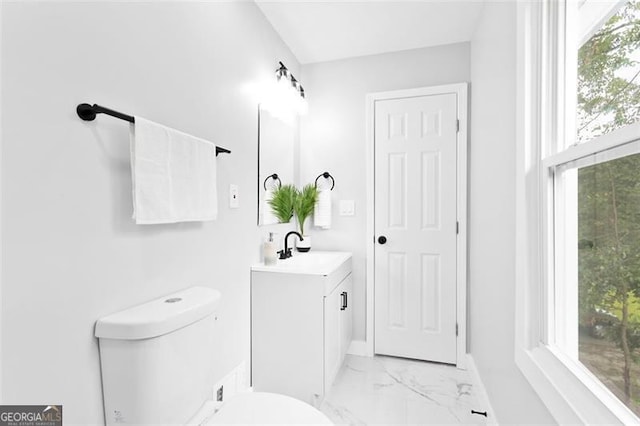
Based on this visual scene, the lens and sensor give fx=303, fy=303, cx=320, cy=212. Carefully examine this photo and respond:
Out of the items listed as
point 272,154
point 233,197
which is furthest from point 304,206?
point 233,197

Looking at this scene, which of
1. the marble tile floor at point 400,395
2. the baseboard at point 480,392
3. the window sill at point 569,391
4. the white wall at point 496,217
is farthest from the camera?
the marble tile floor at point 400,395

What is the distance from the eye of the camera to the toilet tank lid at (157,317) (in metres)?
0.89

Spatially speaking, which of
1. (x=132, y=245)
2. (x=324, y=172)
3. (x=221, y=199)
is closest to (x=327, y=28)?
(x=324, y=172)

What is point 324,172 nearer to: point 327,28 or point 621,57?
point 327,28

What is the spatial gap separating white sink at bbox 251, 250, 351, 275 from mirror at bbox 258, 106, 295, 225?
0.29 m

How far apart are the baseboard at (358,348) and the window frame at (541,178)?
141cm

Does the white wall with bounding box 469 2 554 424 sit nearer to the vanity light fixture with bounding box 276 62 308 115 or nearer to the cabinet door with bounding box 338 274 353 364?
the cabinet door with bounding box 338 274 353 364

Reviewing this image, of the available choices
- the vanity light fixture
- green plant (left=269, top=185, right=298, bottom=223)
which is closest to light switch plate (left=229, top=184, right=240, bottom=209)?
green plant (left=269, top=185, right=298, bottom=223)

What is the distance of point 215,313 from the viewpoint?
118 cm

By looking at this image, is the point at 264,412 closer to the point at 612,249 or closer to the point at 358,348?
the point at 612,249

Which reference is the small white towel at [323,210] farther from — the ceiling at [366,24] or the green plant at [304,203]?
the ceiling at [366,24]

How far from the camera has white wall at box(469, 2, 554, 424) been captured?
1.29 m

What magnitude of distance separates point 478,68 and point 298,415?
7.21ft

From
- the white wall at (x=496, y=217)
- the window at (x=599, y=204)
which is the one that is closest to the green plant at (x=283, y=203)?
the white wall at (x=496, y=217)
